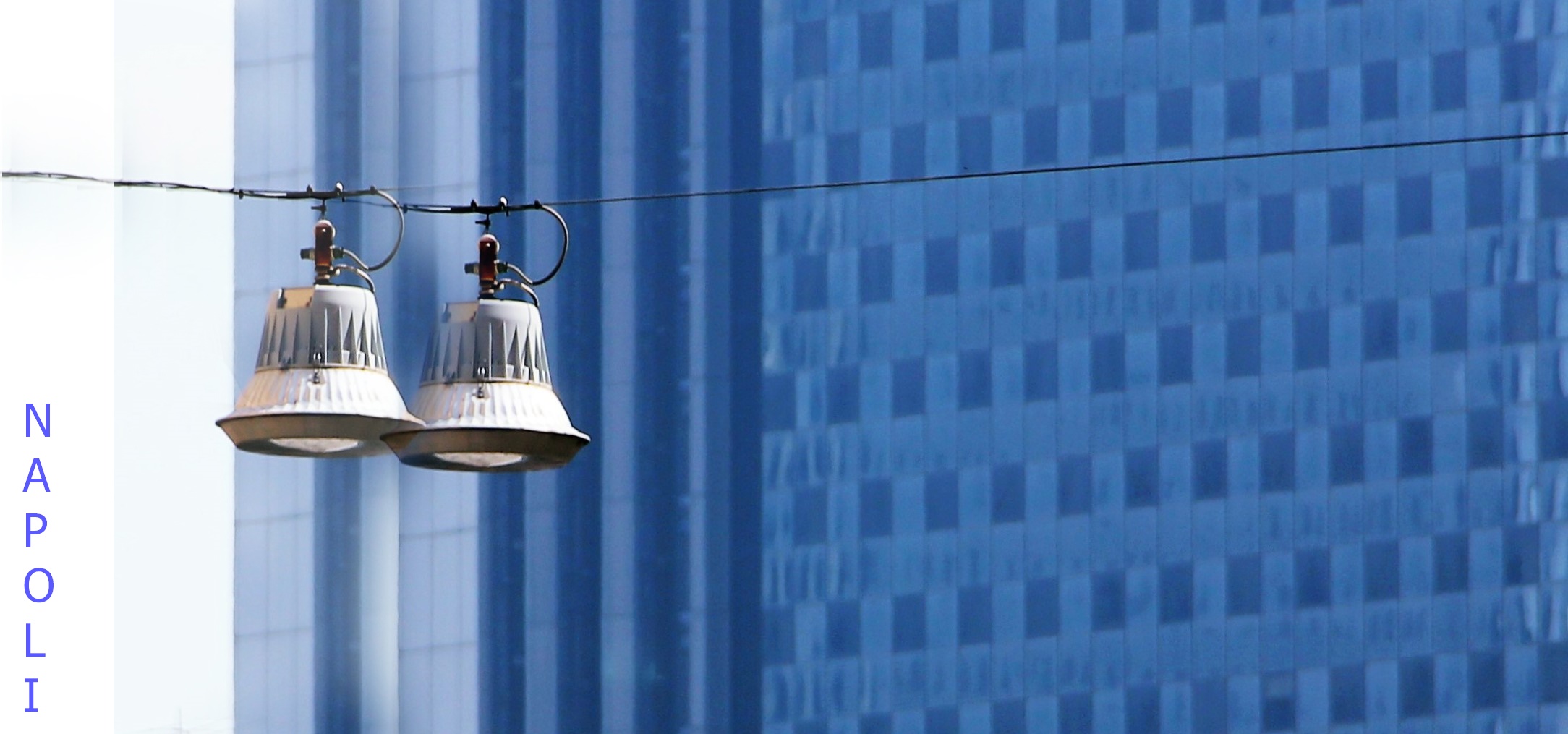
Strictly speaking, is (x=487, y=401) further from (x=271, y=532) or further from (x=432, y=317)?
(x=271, y=532)

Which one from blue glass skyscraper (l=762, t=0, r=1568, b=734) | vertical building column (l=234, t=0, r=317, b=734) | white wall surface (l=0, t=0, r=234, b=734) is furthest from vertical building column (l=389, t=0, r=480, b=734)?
white wall surface (l=0, t=0, r=234, b=734)

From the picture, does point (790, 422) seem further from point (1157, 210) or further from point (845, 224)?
point (1157, 210)

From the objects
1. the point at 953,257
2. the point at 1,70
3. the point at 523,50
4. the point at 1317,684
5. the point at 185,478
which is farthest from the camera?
the point at 523,50

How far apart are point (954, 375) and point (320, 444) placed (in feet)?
263

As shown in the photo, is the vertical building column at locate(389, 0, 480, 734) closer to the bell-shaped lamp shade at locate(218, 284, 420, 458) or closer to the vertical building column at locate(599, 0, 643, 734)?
the vertical building column at locate(599, 0, 643, 734)

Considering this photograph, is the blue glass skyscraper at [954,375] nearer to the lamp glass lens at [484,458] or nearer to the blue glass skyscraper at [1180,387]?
the blue glass skyscraper at [1180,387]

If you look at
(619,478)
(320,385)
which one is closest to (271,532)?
(619,478)

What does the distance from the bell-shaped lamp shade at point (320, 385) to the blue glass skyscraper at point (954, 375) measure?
72029mm

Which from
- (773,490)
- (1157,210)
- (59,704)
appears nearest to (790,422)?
(773,490)

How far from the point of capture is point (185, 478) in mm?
79938

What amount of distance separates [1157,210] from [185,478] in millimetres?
31374

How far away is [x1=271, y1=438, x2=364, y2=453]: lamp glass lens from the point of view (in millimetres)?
10266

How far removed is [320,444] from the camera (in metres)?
10.4

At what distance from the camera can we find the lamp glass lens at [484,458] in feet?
34.5
